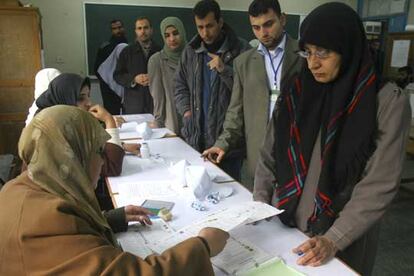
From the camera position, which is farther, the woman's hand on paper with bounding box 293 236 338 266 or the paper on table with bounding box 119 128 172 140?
the paper on table with bounding box 119 128 172 140

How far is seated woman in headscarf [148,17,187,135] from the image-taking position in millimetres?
3227

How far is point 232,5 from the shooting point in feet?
19.5

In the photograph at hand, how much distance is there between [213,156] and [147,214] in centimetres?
78

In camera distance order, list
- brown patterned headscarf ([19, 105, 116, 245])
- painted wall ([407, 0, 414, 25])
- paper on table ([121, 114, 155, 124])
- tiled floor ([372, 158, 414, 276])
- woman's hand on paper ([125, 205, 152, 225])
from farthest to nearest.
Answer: painted wall ([407, 0, 414, 25]), paper on table ([121, 114, 155, 124]), tiled floor ([372, 158, 414, 276]), woman's hand on paper ([125, 205, 152, 225]), brown patterned headscarf ([19, 105, 116, 245])

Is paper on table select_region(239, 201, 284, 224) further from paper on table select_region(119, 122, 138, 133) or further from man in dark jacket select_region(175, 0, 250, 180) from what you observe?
paper on table select_region(119, 122, 138, 133)

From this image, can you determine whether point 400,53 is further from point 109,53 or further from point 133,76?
point 109,53

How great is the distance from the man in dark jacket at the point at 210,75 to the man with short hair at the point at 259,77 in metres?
0.25

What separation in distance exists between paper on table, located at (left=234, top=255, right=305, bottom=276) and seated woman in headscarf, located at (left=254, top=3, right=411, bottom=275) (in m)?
0.06

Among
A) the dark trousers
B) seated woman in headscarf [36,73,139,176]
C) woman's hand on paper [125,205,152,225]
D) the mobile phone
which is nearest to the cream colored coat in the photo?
woman's hand on paper [125,205,152,225]

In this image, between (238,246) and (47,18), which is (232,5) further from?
(238,246)

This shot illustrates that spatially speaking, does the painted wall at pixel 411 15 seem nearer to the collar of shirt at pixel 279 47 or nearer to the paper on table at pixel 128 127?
the collar of shirt at pixel 279 47

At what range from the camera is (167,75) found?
3.25m

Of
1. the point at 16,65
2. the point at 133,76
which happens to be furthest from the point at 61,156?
the point at 16,65

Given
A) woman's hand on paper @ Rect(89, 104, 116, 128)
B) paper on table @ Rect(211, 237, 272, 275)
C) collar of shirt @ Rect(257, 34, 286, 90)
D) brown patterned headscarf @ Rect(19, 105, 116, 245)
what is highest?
collar of shirt @ Rect(257, 34, 286, 90)
